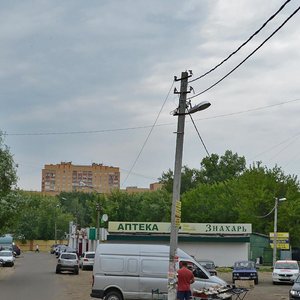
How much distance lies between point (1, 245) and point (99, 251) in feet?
207

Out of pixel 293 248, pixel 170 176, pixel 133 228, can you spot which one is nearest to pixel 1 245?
pixel 133 228

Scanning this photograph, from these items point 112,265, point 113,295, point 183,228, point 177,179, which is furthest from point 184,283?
point 183,228

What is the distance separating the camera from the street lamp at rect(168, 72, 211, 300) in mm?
18422

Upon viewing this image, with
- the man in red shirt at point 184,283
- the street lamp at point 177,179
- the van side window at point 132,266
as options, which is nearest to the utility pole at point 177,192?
the street lamp at point 177,179

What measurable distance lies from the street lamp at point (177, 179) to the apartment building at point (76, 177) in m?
150

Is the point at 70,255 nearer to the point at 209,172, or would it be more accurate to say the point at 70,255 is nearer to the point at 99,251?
the point at 99,251

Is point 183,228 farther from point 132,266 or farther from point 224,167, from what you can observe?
point 224,167

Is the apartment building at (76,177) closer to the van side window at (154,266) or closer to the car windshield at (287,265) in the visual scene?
the car windshield at (287,265)

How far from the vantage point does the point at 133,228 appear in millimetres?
64562

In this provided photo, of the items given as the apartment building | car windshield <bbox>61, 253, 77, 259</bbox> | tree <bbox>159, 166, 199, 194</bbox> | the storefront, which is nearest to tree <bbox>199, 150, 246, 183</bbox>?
tree <bbox>159, 166, 199, 194</bbox>

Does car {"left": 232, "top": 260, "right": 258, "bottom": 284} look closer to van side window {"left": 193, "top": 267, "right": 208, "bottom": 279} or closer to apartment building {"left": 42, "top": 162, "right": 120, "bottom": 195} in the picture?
van side window {"left": 193, "top": 267, "right": 208, "bottom": 279}

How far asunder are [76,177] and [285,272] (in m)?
145

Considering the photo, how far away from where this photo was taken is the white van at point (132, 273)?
22016mm

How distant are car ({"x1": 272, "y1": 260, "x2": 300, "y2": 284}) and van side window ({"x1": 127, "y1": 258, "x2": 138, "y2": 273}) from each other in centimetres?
1921
